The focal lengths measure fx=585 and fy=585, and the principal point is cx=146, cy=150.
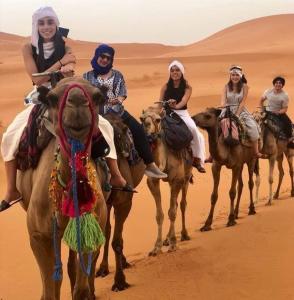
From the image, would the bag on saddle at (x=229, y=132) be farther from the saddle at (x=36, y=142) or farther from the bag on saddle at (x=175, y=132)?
the saddle at (x=36, y=142)

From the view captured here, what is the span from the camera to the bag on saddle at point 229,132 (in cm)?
1117

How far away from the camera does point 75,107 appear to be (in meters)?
3.80

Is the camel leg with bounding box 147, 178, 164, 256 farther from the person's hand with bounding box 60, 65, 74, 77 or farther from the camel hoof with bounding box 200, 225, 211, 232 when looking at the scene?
the person's hand with bounding box 60, 65, 74, 77

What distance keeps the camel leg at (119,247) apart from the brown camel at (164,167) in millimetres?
1240

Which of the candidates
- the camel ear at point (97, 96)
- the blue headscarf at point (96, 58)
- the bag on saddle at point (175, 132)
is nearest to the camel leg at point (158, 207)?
the bag on saddle at point (175, 132)

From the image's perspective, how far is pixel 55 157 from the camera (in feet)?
14.8

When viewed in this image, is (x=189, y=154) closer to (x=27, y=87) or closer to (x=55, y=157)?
(x=55, y=157)

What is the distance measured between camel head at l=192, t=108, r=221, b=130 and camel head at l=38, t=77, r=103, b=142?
6.93 metres

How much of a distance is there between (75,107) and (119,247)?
12.9 ft

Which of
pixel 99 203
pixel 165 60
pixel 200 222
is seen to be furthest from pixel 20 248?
pixel 165 60

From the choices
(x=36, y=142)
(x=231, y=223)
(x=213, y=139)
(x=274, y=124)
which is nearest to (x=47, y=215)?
(x=36, y=142)

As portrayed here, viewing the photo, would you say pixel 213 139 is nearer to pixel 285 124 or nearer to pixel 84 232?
pixel 285 124

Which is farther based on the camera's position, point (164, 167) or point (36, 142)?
point (164, 167)

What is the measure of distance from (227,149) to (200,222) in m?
1.60
